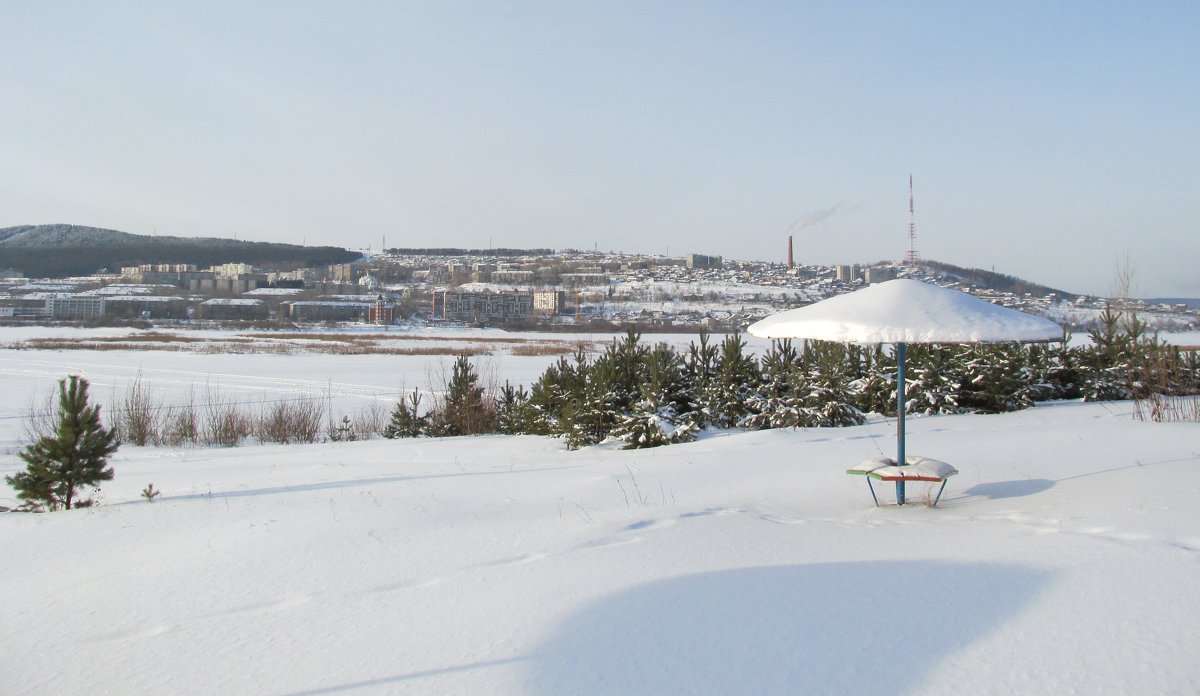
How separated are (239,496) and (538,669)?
Result: 19.0 feet

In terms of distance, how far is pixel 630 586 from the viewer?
14.5 feet

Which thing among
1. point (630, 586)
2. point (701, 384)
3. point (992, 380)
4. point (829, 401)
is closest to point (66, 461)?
point (630, 586)

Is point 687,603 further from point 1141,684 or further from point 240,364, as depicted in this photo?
point 240,364

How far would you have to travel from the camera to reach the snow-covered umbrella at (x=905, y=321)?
20.7 ft

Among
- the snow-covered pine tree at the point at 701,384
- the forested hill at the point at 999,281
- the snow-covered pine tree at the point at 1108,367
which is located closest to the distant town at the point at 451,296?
the forested hill at the point at 999,281

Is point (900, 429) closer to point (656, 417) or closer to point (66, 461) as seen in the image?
point (656, 417)

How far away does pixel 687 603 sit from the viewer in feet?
13.6

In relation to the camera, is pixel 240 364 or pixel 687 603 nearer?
Answer: pixel 687 603

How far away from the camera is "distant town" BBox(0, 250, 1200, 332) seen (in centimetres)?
9551

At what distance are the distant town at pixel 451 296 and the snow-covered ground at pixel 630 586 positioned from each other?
37136mm

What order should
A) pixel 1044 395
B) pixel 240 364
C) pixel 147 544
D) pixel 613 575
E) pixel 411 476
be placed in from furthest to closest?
pixel 240 364 → pixel 1044 395 → pixel 411 476 → pixel 147 544 → pixel 613 575

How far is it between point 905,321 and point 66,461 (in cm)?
802

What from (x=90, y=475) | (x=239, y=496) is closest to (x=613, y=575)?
(x=239, y=496)

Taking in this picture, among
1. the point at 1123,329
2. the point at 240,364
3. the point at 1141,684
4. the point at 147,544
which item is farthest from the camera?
the point at 240,364
